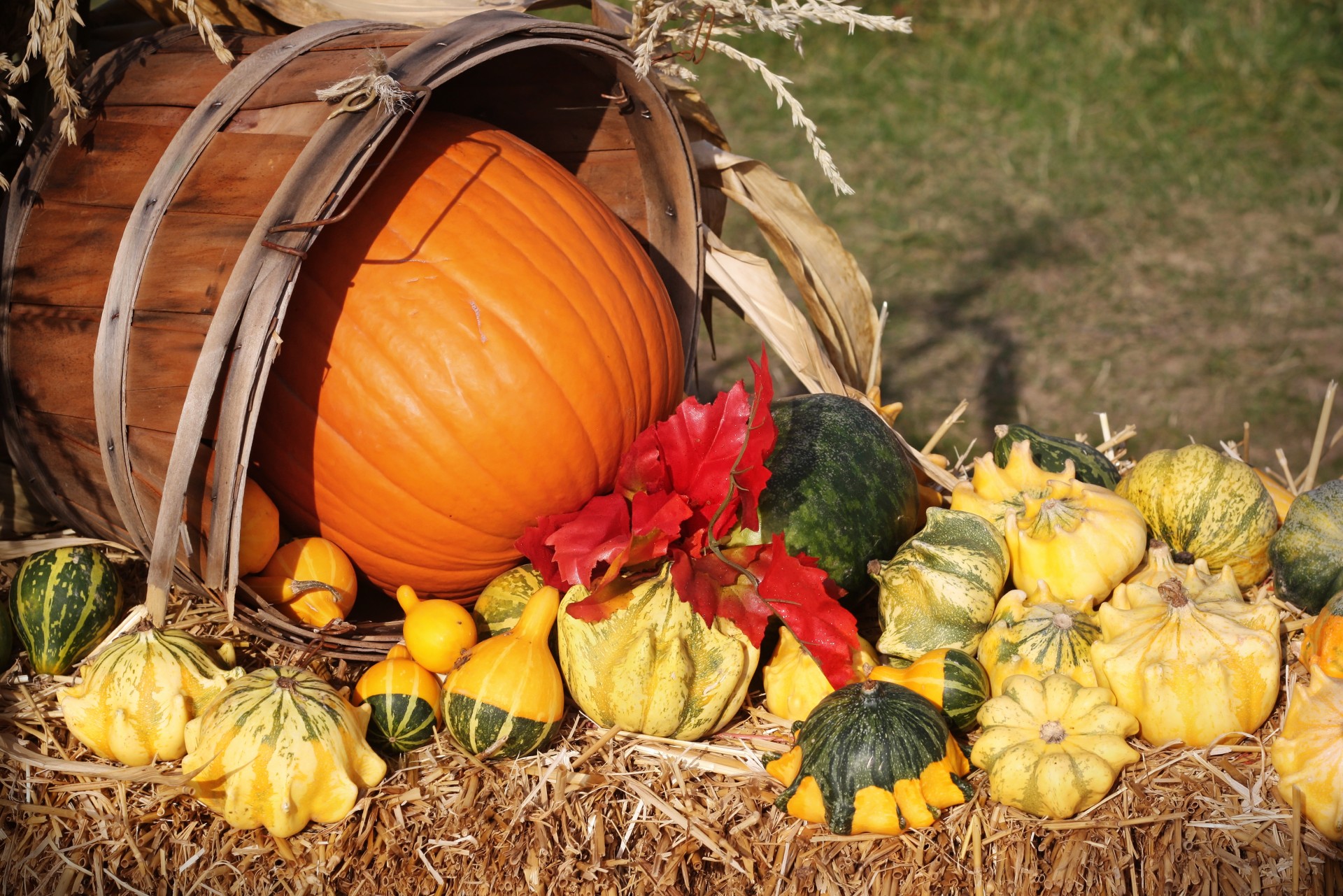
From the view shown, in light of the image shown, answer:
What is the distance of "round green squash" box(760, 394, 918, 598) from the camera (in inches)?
91.7

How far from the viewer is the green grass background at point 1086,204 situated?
5332mm

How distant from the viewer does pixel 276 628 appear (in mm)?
2248

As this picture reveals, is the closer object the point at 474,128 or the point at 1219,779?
the point at 1219,779

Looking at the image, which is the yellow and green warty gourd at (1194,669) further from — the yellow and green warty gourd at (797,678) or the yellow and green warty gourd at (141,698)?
the yellow and green warty gourd at (141,698)

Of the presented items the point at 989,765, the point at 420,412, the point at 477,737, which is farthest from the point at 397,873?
the point at 989,765

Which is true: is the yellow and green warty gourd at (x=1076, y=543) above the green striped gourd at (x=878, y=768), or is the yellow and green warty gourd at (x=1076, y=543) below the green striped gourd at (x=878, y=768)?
above

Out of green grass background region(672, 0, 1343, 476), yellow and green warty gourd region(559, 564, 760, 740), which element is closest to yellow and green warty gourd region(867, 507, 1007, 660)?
yellow and green warty gourd region(559, 564, 760, 740)

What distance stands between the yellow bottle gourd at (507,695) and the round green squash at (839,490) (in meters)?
0.55

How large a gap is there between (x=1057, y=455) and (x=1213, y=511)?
1.24ft

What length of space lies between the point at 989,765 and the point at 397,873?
1125mm

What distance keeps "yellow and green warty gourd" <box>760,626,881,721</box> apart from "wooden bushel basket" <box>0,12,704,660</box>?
2.80 feet

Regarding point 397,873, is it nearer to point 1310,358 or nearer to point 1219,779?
point 1219,779

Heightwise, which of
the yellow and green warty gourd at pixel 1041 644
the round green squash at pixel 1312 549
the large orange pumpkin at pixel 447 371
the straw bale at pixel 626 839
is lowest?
the straw bale at pixel 626 839

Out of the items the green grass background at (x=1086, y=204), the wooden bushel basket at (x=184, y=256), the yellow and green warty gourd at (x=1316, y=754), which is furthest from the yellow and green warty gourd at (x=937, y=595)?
the green grass background at (x=1086, y=204)
